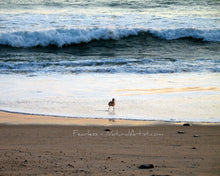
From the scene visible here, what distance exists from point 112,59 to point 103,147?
964cm

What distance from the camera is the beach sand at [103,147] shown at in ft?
13.4

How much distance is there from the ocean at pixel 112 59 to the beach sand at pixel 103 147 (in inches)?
24.4

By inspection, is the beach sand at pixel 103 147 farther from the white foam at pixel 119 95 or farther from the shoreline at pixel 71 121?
the white foam at pixel 119 95

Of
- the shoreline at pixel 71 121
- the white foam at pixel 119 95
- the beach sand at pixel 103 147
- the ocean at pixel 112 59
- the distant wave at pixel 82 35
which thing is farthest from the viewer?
the distant wave at pixel 82 35

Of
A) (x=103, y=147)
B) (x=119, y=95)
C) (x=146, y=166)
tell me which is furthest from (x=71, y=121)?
(x=146, y=166)

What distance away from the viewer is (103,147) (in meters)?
4.93

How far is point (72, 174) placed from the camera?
3910 millimetres

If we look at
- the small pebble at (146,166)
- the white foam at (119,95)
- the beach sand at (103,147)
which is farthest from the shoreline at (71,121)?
the small pebble at (146,166)

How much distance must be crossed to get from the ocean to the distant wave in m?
0.05

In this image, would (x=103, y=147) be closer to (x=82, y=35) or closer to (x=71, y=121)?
(x=71, y=121)

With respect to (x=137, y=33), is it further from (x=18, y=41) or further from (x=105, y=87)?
(x=105, y=87)

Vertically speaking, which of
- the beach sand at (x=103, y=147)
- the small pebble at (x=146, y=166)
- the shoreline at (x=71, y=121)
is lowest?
the small pebble at (x=146, y=166)

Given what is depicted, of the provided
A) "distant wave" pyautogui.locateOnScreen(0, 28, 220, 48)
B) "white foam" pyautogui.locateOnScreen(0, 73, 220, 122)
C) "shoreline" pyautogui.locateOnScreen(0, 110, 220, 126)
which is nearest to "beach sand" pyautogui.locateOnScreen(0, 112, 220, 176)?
"shoreline" pyautogui.locateOnScreen(0, 110, 220, 126)

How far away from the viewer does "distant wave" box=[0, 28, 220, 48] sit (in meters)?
18.7
